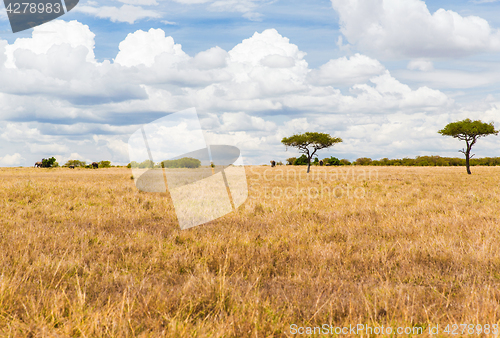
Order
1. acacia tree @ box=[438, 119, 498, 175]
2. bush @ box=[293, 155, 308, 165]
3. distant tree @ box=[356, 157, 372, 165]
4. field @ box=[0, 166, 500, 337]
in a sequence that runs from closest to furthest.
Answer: field @ box=[0, 166, 500, 337], acacia tree @ box=[438, 119, 498, 175], bush @ box=[293, 155, 308, 165], distant tree @ box=[356, 157, 372, 165]

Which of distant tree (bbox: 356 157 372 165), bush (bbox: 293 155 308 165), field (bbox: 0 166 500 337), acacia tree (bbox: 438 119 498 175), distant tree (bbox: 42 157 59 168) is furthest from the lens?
distant tree (bbox: 356 157 372 165)

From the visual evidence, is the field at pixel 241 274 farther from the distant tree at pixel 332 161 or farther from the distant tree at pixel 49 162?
the distant tree at pixel 332 161

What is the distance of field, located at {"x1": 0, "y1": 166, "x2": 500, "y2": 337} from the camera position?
349cm

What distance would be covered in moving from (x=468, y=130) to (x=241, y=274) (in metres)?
50.9

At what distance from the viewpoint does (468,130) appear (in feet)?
145

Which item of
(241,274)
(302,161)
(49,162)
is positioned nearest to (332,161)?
(302,161)

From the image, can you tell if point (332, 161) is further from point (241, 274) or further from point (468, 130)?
point (241, 274)

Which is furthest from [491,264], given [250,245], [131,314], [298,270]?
[131,314]

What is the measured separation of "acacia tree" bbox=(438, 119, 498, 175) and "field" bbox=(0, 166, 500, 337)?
4234 cm

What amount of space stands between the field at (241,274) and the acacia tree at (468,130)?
4234 cm

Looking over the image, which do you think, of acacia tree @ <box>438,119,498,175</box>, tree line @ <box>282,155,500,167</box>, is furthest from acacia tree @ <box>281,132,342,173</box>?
tree line @ <box>282,155,500,167</box>

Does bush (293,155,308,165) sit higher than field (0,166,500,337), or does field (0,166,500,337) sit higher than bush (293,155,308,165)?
bush (293,155,308,165)

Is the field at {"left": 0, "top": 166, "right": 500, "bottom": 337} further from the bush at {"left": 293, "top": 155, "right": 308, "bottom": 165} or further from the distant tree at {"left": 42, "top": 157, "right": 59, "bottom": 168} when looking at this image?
the bush at {"left": 293, "top": 155, "right": 308, "bottom": 165}

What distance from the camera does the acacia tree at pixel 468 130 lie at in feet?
144
